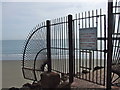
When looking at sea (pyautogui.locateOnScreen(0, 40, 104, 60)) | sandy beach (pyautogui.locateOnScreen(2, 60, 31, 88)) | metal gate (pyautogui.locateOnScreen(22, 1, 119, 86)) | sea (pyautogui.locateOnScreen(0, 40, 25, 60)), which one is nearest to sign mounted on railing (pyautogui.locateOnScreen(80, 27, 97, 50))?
metal gate (pyautogui.locateOnScreen(22, 1, 119, 86))

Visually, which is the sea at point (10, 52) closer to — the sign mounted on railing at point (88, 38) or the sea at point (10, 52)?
the sea at point (10, 52)

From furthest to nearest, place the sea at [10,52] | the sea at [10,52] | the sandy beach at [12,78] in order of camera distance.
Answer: the sea at [10,52], the sea at [10,52], the sandy beach at [12,78]

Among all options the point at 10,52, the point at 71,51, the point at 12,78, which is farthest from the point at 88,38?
the point at 10,52

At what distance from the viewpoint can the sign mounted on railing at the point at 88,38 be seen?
4020 millimetres

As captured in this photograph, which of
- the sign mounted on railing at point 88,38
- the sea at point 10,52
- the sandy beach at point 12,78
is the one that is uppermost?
the sign mounted on railing at point 88,38

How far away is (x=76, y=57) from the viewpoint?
16.1 feet

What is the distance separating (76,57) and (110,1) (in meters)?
1.74

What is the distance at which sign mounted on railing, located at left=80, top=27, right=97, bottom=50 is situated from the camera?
13.2ft

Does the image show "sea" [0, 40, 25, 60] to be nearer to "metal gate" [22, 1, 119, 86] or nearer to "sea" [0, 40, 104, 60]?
"sea" [0, 40, 104, 60]

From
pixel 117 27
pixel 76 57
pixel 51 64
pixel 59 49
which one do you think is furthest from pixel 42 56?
pixel 117 27

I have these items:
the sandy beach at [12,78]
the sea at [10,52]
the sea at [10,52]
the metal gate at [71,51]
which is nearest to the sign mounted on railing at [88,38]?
the metal gate at [71,51]

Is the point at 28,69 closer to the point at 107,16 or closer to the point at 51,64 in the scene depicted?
the point at 51,64

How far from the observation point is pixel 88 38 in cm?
417

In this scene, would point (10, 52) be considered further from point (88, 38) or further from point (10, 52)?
point (88, 38)
